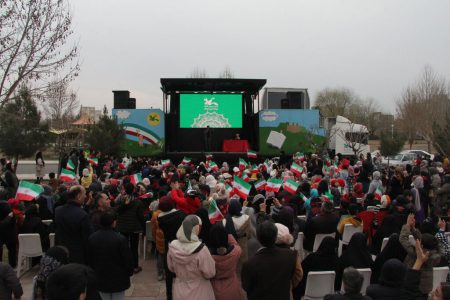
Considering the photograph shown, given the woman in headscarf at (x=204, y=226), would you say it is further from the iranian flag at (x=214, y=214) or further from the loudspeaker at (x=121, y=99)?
the loudspeaker at (x=121, y=99)

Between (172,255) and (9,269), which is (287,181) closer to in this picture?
(172,255)

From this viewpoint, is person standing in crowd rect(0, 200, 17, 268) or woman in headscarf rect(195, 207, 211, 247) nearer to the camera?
woman in headscarf rect(195, 207, 211, 247)

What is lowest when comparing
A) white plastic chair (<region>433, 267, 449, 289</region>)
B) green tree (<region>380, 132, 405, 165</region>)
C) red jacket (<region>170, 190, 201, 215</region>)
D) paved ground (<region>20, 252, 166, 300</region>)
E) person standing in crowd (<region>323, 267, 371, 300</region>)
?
paved ground (<region>20, 252, 166, 300</region>)

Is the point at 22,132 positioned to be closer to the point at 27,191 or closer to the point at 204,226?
the point at 27,191

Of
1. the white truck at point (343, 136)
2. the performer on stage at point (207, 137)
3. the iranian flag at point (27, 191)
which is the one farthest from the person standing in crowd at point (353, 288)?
the white truck at point (343, 136)

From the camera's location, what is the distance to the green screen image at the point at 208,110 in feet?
75.7

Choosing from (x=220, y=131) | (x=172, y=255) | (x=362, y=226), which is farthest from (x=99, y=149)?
(x=172, y=255)

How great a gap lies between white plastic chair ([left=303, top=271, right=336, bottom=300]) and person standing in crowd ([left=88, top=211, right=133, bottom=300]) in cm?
185

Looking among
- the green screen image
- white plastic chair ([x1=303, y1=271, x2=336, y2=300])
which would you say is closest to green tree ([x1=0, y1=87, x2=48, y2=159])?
the green screen image

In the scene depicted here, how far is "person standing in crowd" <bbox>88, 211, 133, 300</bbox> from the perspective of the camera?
180 inches

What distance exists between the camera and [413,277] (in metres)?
4.10

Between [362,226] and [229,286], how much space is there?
3.13 m

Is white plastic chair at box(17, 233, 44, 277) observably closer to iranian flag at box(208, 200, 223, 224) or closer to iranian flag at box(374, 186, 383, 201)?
iranian flag at box(208, 200, 223, 224)

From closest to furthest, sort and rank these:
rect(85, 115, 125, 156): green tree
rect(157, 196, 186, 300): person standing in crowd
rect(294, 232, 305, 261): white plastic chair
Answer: rect(157, 196, 186, 300): person standing in crowd → rect(294, 232, 305, 261): white plastic chair → rect(85, 115, 125, 156): green tree
